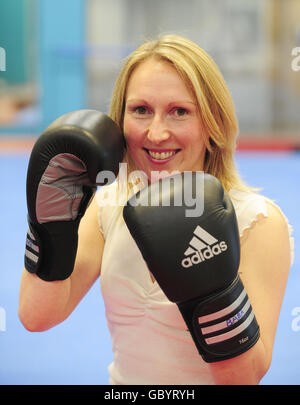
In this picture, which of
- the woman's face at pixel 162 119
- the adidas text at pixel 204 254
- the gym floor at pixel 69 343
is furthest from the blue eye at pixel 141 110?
the gym floor at pixel 69 343

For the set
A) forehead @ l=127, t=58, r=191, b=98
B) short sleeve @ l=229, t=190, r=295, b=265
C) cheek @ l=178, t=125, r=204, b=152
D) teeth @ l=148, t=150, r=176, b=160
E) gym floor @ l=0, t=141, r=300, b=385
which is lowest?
gym floor @ l=0, t=141, r=300, b=385

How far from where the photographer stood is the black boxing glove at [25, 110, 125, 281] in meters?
1.03

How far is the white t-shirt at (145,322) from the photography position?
107 cm

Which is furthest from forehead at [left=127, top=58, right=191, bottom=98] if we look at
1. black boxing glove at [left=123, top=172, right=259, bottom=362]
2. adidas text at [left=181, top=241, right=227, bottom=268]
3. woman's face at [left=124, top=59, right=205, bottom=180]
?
adidas text at [left=181, top=241, right=227, bottom=268]

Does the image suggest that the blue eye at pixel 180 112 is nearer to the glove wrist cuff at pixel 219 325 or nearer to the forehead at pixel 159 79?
the forehead at pixel 159 79

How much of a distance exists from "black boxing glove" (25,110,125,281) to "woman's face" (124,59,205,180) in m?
0.05

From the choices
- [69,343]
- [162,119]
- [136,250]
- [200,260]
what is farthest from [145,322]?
[69,343]

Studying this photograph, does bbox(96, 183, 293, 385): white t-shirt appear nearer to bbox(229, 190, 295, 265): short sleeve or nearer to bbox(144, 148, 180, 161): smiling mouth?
bbox(229, 190, 295, 265): short sleeve

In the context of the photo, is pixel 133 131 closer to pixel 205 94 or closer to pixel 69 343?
pixel 205 94

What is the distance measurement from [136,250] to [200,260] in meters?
0.29

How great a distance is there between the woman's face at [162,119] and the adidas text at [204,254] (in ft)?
0.83

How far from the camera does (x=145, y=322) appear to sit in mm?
1098

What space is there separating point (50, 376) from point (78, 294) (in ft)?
2.31

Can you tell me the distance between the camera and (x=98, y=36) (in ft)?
23.1
